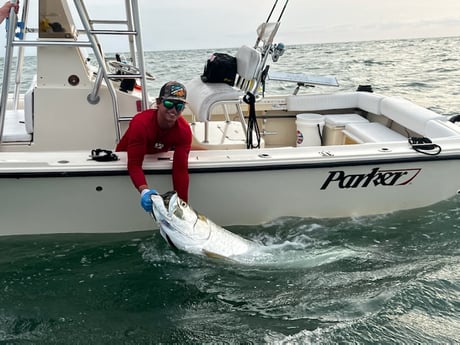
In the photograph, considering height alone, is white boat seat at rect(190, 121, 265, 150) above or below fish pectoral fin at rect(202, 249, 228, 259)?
above

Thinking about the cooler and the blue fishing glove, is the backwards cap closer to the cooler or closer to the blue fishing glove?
the blue fishing glove

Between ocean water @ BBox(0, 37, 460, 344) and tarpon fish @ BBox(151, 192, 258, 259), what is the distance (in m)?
0.19

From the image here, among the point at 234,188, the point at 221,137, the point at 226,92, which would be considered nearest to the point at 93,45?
the point at 226,92

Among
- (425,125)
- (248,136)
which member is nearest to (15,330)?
(248,136)

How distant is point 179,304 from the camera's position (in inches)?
138

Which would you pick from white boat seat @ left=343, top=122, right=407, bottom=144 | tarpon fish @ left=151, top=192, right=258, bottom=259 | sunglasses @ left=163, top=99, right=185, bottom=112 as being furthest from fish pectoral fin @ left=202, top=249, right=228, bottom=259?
white boat seat @ left=343, top=122, right=407, bottom=144

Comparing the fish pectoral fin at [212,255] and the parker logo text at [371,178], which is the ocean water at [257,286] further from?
the parker logo text at [371,178]

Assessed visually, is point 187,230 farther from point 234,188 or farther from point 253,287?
point 234,188

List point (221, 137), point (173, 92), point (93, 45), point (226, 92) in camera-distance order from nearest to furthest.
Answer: point (173, 92)
point (93, 45)
point (226, 92)
point (221, 137)

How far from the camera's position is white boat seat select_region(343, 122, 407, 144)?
5090mm

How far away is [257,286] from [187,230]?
2.34ft

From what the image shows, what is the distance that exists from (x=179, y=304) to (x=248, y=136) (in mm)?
1750

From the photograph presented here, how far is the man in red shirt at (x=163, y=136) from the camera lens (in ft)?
11.7

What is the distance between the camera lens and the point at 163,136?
384cm
